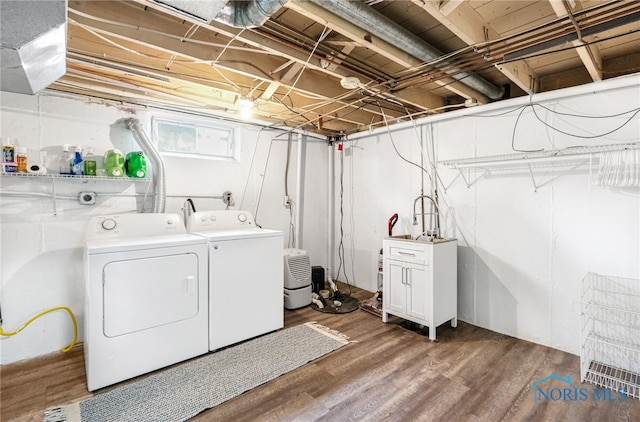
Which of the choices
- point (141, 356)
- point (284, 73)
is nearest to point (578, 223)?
point (284, 73)

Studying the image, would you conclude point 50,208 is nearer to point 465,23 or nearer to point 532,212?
point 465,23

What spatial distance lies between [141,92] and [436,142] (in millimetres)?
3051

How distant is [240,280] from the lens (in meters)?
2.69

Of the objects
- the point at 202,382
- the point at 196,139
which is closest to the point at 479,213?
the point at 202,382

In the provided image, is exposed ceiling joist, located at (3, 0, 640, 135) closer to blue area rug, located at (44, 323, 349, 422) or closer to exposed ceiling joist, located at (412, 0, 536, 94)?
exposed ceiling joist, located at (412, 0, 536, 94)

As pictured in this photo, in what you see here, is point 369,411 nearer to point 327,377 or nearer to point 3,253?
point 327,377

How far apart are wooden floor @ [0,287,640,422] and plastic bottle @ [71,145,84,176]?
1551 millimetres

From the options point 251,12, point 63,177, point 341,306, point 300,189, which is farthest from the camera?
point 300,189

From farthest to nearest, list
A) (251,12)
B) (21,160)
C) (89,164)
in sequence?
1. (89,164)
2. (21,160)
3. (251,12)

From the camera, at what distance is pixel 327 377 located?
7.25 feet

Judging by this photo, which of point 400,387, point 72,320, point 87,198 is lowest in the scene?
point 400,387

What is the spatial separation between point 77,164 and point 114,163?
0.26m

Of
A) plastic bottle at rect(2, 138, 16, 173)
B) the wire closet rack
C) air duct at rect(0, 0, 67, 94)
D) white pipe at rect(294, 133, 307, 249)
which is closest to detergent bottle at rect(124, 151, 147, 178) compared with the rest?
plastic bottle at rect(2, 138, 16, 173)

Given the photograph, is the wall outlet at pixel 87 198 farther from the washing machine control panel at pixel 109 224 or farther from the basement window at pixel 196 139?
the basement window at pixel 196 139
